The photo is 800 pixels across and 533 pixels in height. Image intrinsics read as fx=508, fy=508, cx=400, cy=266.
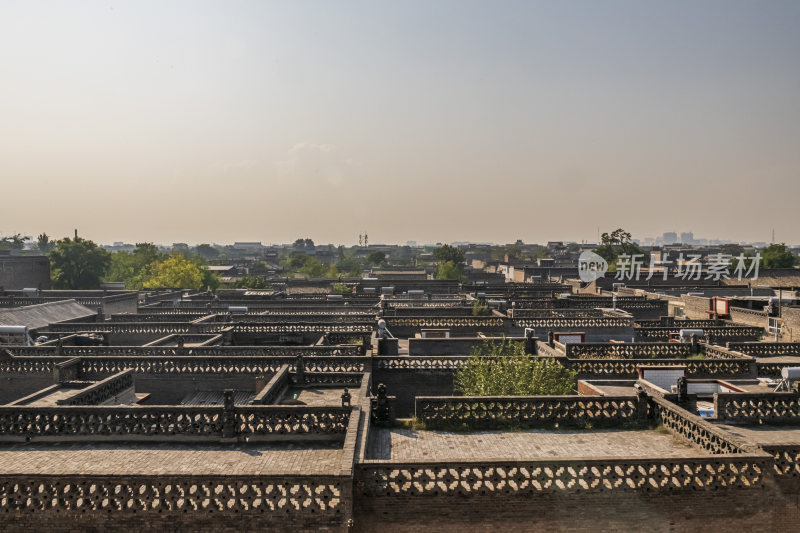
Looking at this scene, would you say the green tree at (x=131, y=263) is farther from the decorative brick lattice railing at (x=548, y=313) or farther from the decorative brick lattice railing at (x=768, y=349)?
the decorative brick lattice railing at (x=768, y=349)

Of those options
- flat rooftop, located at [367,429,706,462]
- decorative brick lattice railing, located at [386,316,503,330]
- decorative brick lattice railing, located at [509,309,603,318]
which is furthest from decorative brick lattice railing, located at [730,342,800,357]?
flat rooftop, located at [367,429,706,462]

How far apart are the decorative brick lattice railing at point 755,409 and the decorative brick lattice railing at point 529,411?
96.5 inches

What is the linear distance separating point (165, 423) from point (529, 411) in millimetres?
10422

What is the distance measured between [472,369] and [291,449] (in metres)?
10.7

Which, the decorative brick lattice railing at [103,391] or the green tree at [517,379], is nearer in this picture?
the decorative brick lattice railing at [103,391]

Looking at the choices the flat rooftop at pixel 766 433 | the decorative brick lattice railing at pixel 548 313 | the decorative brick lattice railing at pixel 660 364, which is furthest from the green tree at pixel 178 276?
the flat rooftop at pixel 766 433

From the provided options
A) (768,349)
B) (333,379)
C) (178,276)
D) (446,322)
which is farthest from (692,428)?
(178,276)

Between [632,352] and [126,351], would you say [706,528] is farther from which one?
[126,351]

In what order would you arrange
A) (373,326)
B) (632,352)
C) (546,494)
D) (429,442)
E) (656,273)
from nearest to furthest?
(546,494)
(429,442)
(632,352)
(373,326)
(656,273)

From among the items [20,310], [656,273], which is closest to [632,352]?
[20,310]

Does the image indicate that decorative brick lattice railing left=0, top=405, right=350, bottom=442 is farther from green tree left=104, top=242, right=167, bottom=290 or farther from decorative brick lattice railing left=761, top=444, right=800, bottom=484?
green tree left=104, top=242, right=167, bottom=290

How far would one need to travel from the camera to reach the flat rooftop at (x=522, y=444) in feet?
43.2

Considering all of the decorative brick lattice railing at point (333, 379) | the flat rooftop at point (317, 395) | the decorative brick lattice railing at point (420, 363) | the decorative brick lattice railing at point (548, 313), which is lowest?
the decorative brick lattice railing at point (420, 363)

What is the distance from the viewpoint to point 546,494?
11.1m
